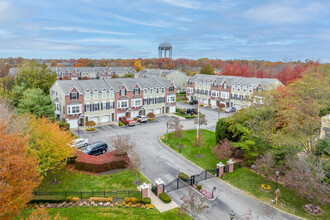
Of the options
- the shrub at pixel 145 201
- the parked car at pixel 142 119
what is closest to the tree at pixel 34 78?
the parked car at pixel 142 119

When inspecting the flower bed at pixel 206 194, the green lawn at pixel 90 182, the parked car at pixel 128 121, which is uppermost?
the parked car at pixel 128 121

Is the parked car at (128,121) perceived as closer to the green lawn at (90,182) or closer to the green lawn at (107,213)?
the green lawn at (90,182)

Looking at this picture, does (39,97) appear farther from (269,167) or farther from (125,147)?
(269,167)

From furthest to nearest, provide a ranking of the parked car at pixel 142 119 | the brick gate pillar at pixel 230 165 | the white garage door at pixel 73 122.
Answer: the parked car at pixel 142 119, the white garage door at pixel 73 122, the brick gate pillar at pixel 230 165

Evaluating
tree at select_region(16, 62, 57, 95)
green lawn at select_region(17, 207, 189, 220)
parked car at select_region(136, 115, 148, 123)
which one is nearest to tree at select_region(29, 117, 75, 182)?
green lawn at select_region(17, 207, 189, 220)

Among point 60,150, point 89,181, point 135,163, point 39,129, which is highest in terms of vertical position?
point 39,129

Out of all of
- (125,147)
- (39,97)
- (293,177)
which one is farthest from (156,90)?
(293,177)
